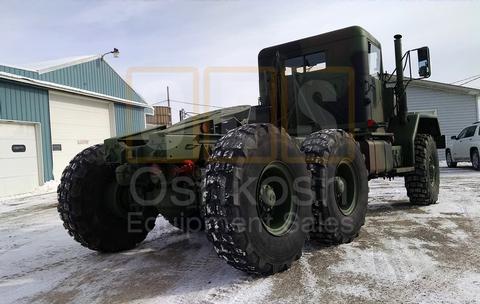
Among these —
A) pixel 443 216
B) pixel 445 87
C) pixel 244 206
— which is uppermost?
pixel 445 87

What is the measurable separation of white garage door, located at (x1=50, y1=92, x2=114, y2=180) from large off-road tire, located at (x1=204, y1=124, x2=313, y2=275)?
14.9m

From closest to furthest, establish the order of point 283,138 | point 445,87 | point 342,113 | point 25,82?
point 283,138 → point 342,113 → point 25,82 → point 445,87

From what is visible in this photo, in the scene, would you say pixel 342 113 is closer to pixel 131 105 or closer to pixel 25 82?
pixel 25 82

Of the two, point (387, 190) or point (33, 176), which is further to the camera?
point (33, 176)

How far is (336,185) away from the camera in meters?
4.97

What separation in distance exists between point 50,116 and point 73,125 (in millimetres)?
1462

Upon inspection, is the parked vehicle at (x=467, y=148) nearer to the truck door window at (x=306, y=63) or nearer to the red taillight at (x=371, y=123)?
the red taillight at (x=371, y=123)

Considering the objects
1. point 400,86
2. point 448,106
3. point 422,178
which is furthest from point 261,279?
point 448,106

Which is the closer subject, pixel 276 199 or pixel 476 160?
pixel 276 199

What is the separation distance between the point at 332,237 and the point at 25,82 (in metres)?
14.2

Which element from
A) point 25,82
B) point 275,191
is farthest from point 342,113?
point 25,82

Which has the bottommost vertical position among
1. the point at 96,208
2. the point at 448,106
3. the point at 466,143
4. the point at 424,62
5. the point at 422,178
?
the point at 422,178

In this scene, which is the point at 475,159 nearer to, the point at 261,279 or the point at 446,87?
the point at 446,87

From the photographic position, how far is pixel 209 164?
360cm
